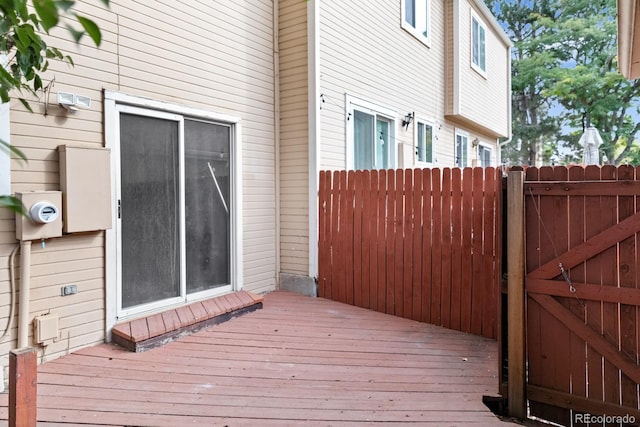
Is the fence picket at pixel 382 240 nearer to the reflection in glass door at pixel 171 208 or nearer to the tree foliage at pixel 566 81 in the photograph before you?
the reflection in glass door at pixel 171 208

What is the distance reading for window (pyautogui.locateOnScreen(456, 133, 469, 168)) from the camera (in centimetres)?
1072

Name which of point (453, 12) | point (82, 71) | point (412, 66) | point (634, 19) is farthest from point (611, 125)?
point (82, 71)

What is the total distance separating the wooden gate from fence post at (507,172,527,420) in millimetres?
71

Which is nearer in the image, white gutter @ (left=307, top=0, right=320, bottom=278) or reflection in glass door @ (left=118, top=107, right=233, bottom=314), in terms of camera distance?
reflection in glass door @ (left=118, top=107, right=233, bottom=314)

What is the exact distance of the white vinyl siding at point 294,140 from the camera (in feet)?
17.9

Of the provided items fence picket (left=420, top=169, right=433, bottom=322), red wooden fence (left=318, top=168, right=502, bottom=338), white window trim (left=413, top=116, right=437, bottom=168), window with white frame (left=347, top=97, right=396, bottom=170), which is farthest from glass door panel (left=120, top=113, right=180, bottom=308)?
white window trim (left=413, top=116, right=437, bottom=168)

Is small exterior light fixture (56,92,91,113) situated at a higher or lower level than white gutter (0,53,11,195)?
higher

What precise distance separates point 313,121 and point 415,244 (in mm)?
2074

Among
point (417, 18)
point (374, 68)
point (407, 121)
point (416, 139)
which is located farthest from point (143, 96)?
point (417, 18)

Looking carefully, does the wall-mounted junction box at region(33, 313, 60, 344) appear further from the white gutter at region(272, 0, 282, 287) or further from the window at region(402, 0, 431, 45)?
the window at region(402, 0, 431, 45)

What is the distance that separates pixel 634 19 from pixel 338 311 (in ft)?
12.2

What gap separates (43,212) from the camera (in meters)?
3.11

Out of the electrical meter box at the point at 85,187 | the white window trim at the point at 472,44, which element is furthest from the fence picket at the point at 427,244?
the white window trim at the point at 472,44

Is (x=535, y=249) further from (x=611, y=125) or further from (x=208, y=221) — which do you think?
(x=611, y=125)
